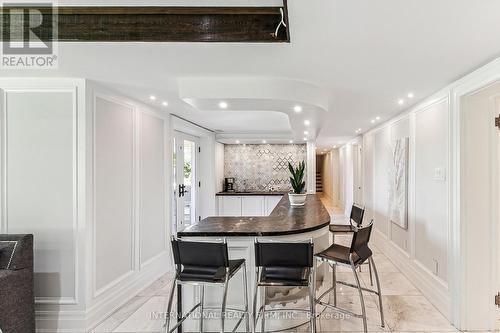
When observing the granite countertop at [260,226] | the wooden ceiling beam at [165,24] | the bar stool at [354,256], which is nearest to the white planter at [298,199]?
the granite countertop at [260,226]

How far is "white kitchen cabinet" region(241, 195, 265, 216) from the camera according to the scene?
6746mm

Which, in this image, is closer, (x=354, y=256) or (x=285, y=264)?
(x=285, y=264)

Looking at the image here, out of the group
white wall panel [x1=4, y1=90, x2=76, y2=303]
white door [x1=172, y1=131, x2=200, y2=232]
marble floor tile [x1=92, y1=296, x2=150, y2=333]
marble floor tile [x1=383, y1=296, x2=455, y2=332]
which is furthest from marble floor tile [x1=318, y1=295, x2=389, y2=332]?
white door [x1=172, y1=131, x2=200, y2=232]

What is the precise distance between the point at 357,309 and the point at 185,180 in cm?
377

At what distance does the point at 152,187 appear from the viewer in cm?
363

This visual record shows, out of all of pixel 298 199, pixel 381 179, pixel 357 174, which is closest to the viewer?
pixel 298 199

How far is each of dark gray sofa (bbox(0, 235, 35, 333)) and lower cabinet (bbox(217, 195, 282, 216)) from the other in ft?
15.0

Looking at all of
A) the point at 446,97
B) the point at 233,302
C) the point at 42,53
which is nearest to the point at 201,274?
the point at 233,302

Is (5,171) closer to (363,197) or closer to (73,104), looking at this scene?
(73,104)

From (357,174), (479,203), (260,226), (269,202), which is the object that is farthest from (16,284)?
(357,174)

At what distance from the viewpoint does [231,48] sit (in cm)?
184

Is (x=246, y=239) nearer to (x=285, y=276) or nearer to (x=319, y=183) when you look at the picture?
(x=285, y=276)

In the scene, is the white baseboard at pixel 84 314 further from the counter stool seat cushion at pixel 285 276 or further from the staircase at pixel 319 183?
the staircase at pixel 319 183

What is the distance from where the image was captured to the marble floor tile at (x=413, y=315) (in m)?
2.54
